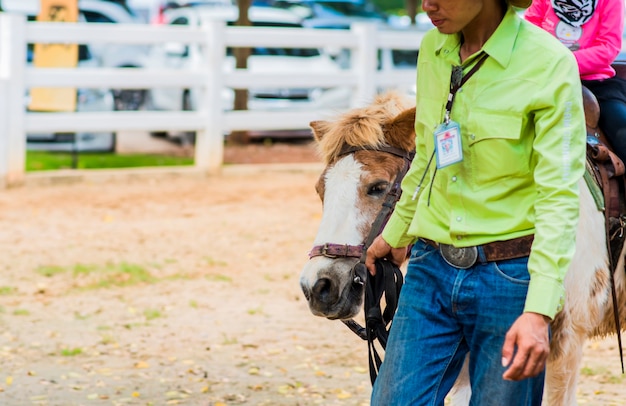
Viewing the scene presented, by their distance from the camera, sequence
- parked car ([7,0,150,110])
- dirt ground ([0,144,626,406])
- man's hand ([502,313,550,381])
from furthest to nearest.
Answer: parked car ([7,0,150,110]), dirt ground ([0,144,626,406]), man's hand ([502,313,550,381])

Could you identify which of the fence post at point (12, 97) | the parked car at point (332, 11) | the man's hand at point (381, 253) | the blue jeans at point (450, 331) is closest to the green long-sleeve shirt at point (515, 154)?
the blue jeans at point (450, 331)

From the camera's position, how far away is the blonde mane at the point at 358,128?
4.11 m

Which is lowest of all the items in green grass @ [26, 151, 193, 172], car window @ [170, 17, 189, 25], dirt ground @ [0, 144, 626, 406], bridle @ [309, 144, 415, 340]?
green grass @ [26, 151, 193, 172]

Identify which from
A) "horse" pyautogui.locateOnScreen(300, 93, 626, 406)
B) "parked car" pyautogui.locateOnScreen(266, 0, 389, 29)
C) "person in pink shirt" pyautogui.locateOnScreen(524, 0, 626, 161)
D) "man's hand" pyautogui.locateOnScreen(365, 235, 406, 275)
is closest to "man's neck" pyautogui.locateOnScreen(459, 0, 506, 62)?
"man's hand" pyautogui.locateOnScreen(365, 235, 406, 275)

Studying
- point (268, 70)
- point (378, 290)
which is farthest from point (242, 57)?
point (378, 290)

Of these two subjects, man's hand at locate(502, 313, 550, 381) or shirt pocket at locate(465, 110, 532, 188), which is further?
shirt pocket at locate(465, 110, 532, 188)

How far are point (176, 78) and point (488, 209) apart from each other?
33.2ft

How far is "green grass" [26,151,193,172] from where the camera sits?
45.7 feet

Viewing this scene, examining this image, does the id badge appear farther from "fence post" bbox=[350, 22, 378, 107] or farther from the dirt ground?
"fence post" bbox=[350, 22, 378, 107]

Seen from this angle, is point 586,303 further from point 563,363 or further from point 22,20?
point 22,20

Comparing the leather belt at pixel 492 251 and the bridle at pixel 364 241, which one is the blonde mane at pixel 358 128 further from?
the leather belt at pixel 492 251

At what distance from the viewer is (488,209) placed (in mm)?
2965

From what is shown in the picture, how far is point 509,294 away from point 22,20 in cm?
977

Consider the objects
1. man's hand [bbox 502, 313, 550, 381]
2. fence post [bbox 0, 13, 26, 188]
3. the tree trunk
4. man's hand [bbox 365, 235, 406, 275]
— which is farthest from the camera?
the tree trunk
